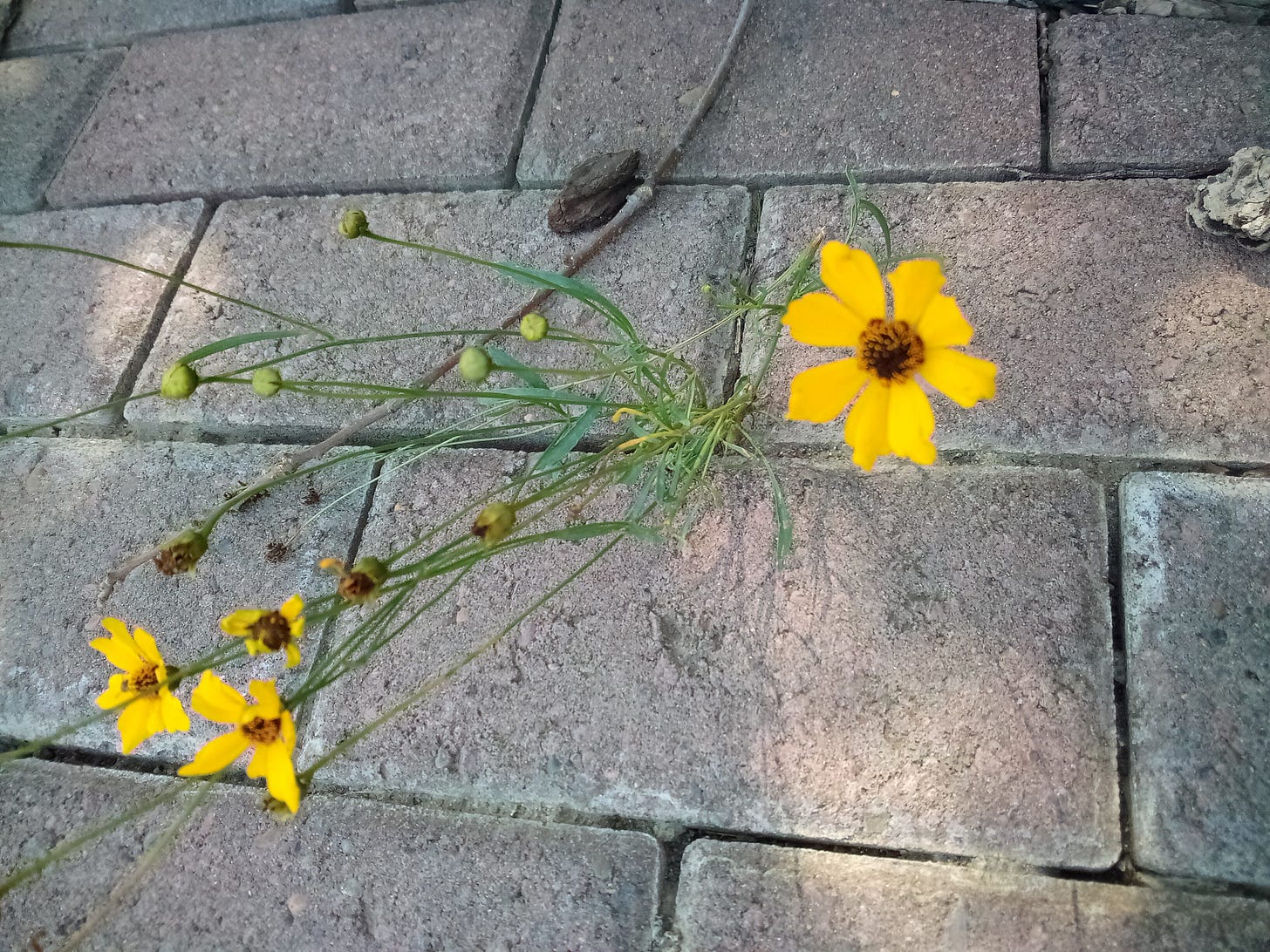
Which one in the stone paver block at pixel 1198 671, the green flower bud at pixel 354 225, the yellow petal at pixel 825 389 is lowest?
the stone paver block at pixel 1198 671

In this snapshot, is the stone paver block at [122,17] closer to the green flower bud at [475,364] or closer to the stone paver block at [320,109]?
A: the stone paver block at [320,109]

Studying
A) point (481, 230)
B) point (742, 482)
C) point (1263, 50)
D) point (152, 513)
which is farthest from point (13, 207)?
point (1263, 50)

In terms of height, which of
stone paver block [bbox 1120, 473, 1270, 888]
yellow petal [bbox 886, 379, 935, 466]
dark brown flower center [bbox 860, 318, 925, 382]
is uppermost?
dark brown flower center [bbox 860, 318, 925, 382]

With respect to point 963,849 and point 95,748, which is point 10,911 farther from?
point 963,849

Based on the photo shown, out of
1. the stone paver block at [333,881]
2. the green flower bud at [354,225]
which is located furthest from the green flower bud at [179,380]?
the stone paver block at [333,881]

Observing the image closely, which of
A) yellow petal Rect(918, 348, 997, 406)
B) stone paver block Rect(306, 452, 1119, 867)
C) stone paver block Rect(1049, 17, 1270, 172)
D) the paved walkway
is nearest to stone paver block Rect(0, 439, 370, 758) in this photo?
→ the paved walkway

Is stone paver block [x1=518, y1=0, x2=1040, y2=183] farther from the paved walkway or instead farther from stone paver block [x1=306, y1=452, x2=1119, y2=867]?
stone paver block [x1=306, y1=452, x2=1119, y2=867]

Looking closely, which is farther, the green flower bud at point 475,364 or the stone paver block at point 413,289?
the stone paver block at point 413,289
